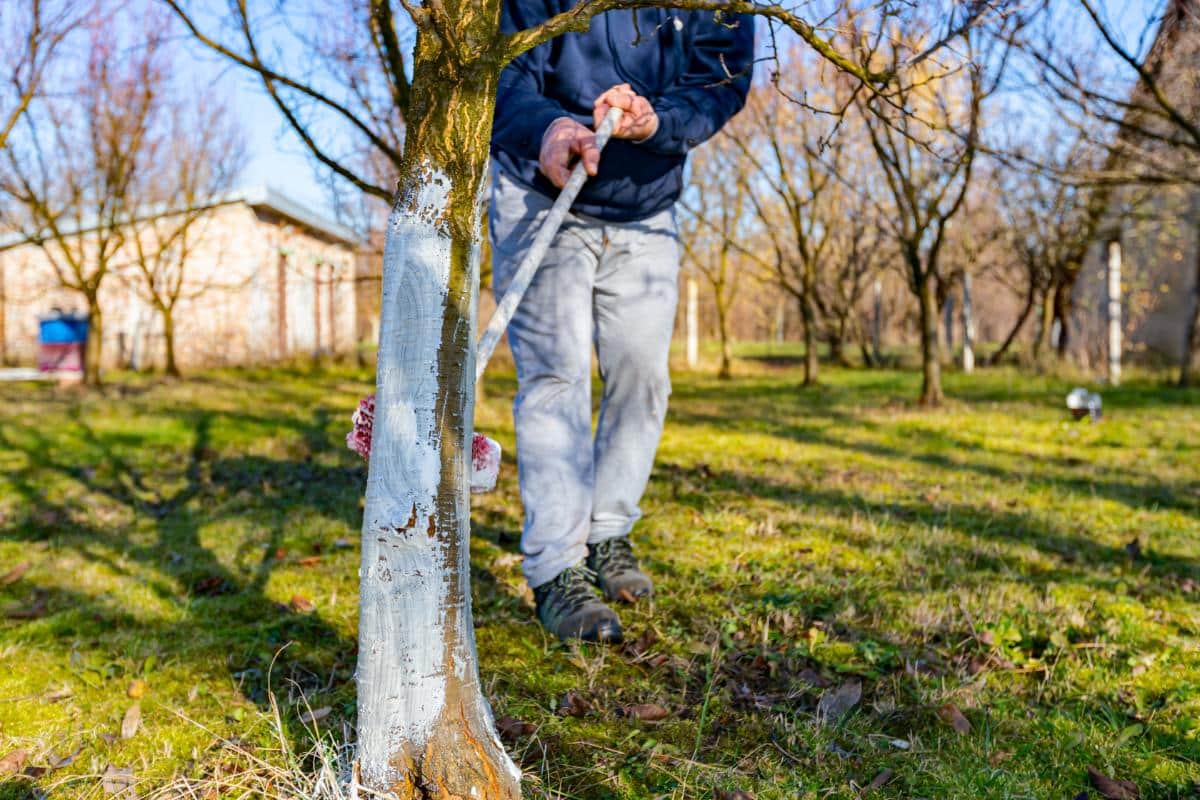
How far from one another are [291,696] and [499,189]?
149cm

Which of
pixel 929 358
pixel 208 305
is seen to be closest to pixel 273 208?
pixel 208 305

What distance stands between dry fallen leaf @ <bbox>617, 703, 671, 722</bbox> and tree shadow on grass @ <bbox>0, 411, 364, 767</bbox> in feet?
2.20

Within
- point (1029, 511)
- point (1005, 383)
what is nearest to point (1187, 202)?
point (1005, 383)

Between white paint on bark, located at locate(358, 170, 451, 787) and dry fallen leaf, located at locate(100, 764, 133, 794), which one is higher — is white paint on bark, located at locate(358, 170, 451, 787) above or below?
above

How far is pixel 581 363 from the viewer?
2.60 meters

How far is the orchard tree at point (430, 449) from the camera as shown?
143cm

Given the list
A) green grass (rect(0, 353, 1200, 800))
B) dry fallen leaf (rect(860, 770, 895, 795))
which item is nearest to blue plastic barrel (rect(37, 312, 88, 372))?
green grass (rect(0, 353, 1200, 800))

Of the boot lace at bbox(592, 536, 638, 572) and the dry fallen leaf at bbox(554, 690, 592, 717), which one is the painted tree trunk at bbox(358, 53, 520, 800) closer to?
the dry fallen leaf at bbox(554, 690, 592, 717)

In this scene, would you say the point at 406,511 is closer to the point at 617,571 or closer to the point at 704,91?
the point at 617,571

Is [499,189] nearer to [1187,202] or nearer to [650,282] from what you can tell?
[650,282]

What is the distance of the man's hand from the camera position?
2332 mm

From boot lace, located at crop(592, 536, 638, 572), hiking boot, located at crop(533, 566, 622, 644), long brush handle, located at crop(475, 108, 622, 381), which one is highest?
long brush handle, located at crop(475, 108, 622, 381)

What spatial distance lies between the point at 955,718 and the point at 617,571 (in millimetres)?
1075

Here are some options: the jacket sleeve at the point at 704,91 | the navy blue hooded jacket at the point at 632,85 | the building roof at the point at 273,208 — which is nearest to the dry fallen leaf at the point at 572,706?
the navy blue hooded jacket at the point at 632,85
